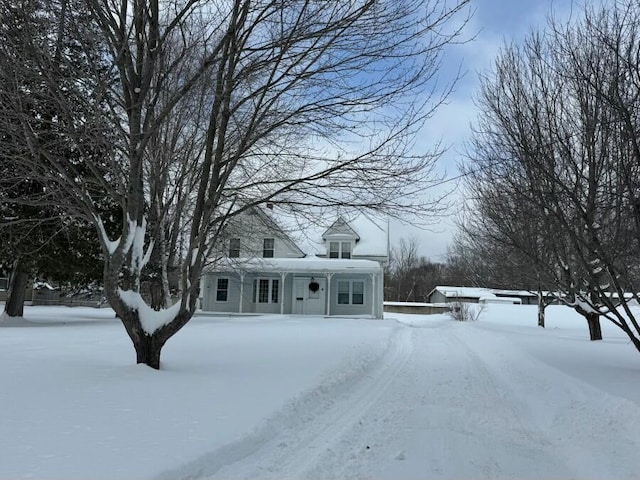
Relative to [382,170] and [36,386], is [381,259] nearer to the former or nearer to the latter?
[382,170]

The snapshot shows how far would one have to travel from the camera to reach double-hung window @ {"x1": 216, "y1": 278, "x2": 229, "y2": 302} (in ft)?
102

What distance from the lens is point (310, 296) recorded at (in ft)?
97.9

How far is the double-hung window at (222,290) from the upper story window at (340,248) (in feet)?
21.2

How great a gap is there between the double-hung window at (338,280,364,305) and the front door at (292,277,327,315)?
91 centimetres

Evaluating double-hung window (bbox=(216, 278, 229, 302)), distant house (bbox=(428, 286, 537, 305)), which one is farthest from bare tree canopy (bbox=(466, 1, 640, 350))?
distant house (bbox=(428, 286, 537, 305))

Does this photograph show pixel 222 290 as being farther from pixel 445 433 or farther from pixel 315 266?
pixel 445 433

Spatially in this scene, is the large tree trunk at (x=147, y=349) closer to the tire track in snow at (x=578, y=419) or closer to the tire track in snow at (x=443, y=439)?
the tire track in snow at (x=443, y=439)

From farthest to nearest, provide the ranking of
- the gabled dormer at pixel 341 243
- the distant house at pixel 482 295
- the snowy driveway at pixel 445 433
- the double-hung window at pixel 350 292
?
the distant house at pixel 482 295 → the gabled dormer at pixel 341 243 → the double-hung window at pixel 350 292 → the snowy driveway at pixel 445 433

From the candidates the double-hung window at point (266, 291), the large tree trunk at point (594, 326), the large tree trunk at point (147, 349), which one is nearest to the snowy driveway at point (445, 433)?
the large tree trunk at point (147, 349)

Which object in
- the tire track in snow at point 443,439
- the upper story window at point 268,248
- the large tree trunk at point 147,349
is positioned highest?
the upper story window at point 268,248

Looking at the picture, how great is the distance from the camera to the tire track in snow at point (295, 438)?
14.3 ft

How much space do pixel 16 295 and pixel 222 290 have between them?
12021mm

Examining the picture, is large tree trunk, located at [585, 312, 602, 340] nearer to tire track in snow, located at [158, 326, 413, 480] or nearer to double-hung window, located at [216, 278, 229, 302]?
tire track in snow, located at [158, 326, 413, 480]

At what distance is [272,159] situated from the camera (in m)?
9.94
